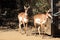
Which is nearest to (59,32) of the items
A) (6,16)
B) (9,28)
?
(9,28)

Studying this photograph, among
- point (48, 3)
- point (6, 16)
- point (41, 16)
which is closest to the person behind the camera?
point (41, 16)

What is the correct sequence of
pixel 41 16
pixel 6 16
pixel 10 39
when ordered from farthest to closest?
pixel 6 16
pixel 41 16
pixel 10 39

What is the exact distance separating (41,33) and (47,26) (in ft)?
1.95

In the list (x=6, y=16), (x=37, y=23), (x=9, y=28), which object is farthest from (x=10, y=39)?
(x=6, y=16)

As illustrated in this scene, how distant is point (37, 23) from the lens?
14336 mm

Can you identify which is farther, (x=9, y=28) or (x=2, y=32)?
(x=9, y=28)

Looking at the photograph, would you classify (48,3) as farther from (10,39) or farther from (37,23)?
(10,39)

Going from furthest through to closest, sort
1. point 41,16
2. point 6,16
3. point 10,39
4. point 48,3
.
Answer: point 6,16
point 48,3
point 41,16
point 10,39

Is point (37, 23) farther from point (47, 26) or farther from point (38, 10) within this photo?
point (38, 10)

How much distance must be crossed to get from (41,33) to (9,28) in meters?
2.56

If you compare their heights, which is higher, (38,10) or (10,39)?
(38,10)

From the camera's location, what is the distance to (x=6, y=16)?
744 inches

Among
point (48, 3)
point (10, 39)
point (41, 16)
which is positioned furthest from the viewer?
point (48, 3)

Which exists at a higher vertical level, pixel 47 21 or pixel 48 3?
pixel 48 3
